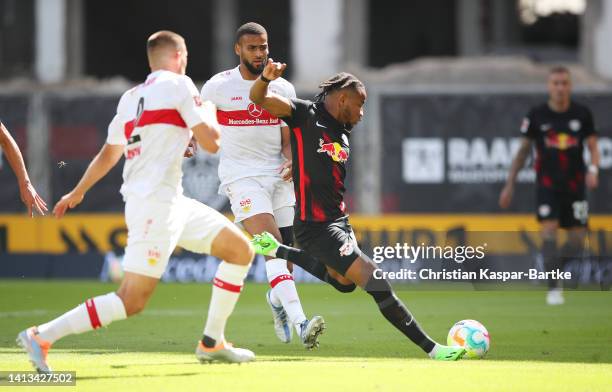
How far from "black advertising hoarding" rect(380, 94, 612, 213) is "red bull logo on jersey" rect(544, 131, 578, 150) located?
4.61 meters

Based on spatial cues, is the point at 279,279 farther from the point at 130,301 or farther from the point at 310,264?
the point at 130,301

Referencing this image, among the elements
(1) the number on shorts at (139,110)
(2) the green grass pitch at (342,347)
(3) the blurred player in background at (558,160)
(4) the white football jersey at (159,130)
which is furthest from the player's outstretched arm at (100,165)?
(3) the blurred player in background at (558,160)

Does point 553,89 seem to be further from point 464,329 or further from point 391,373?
point 391,373

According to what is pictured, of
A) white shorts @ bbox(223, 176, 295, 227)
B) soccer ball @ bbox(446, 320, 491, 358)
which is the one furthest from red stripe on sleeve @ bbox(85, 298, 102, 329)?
white shorts @ bbox(223, 176, 295, 227)

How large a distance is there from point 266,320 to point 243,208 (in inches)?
91.9

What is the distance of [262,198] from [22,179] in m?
2.03

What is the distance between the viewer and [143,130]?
26.2 feet

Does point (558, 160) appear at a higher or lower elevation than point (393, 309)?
higher

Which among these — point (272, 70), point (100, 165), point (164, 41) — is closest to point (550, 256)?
point (272, 70)

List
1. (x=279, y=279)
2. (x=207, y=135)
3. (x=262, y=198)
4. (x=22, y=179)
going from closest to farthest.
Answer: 1. (x=207, y=135)
2. (x=22, y=179)
3. (x=279, y=279)
4. (x=262, y=198)

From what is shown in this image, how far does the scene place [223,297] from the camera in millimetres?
8422

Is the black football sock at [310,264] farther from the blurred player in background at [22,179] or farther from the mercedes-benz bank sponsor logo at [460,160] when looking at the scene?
the mercedes-benz bank sponsor logo at [460,160]

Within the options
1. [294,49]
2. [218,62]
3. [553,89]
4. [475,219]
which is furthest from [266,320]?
[218,62]

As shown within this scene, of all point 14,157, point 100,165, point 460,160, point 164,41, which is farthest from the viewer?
point 460,160
